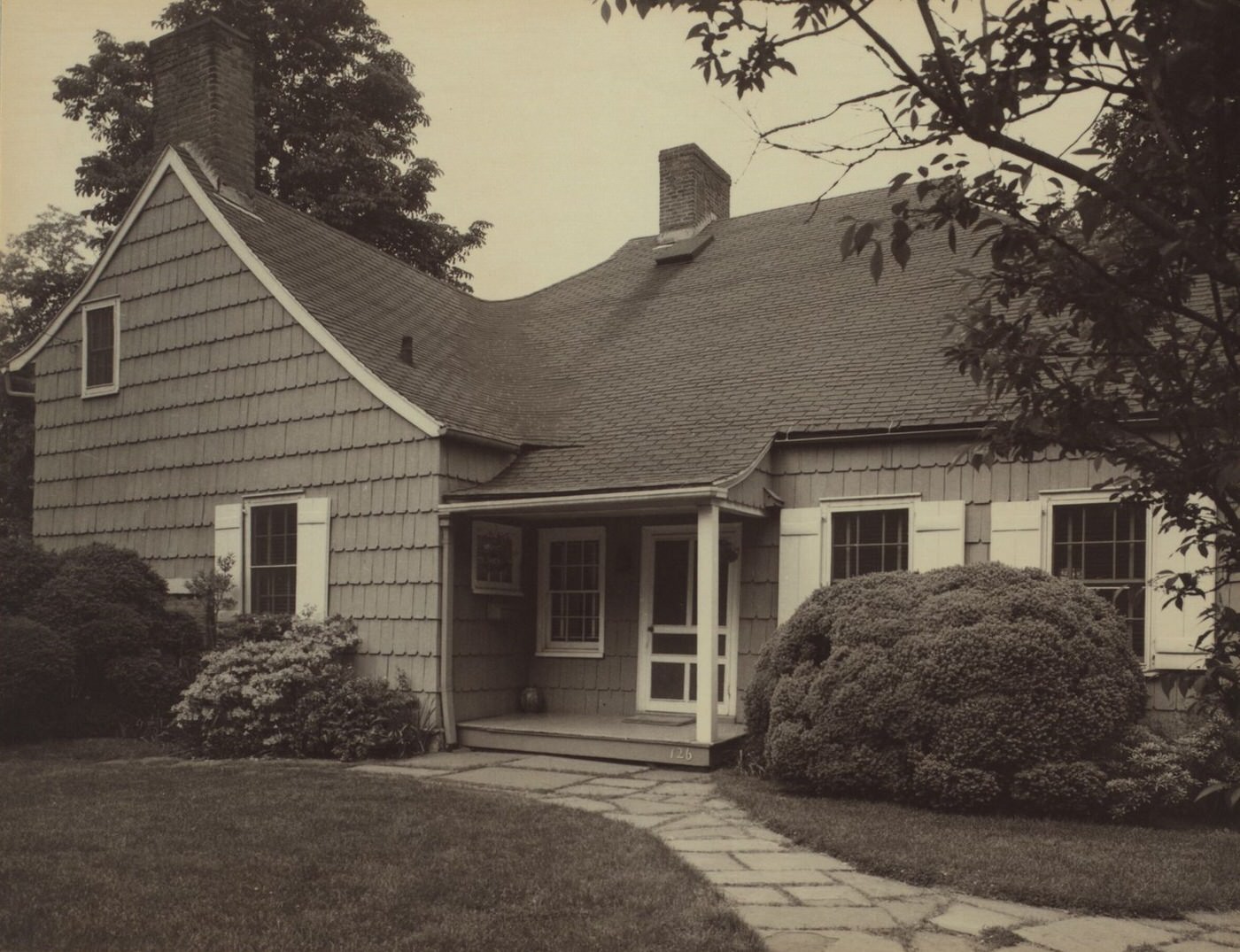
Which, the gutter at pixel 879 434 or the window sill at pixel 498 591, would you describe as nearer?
the gutter at pixel 879 434

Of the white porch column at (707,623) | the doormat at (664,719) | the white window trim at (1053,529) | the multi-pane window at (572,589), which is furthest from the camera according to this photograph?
the multi-pane window at (572,589)

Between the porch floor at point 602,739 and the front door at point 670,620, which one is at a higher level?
the front door at point 670,620

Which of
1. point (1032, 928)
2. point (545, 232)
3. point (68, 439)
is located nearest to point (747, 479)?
point (1032, 928)

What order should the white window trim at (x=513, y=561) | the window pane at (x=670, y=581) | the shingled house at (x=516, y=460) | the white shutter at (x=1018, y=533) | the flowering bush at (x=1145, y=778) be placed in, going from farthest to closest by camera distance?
A: the window pane at (x=670, y=581) → the white window trim at (x=513, y=561) → the shingled house at (x=516, y=460) → the white shutter at (x=1018, y=533) → the flowering bush at (x=1145, y=778)

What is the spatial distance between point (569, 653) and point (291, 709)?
291 cm

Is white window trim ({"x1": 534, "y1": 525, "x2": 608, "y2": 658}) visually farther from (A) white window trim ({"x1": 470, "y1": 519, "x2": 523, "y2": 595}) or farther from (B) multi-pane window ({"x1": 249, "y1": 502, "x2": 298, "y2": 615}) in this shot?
(B) multi-pane window ({"x1": 249, "y1": 502, "x2": 298, "y2": 615})

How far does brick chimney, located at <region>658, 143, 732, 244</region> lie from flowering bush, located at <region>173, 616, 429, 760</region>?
353 inches

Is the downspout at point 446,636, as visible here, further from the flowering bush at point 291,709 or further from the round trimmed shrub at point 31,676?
the round trimmed shrub at point 31,676

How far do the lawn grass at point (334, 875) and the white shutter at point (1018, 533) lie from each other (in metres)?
4.63

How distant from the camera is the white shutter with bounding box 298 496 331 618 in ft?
37.8

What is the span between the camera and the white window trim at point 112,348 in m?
13.4

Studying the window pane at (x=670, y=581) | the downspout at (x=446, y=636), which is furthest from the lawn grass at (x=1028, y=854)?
the downspout at (x=446, y=636)

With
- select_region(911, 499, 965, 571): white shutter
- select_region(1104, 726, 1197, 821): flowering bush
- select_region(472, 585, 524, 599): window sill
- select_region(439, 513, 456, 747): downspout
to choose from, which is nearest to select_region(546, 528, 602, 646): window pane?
select_region(472, 585, 524, 599): window sill

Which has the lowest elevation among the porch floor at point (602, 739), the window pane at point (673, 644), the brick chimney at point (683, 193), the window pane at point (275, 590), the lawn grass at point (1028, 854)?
the porch floor at point (602, 739)
